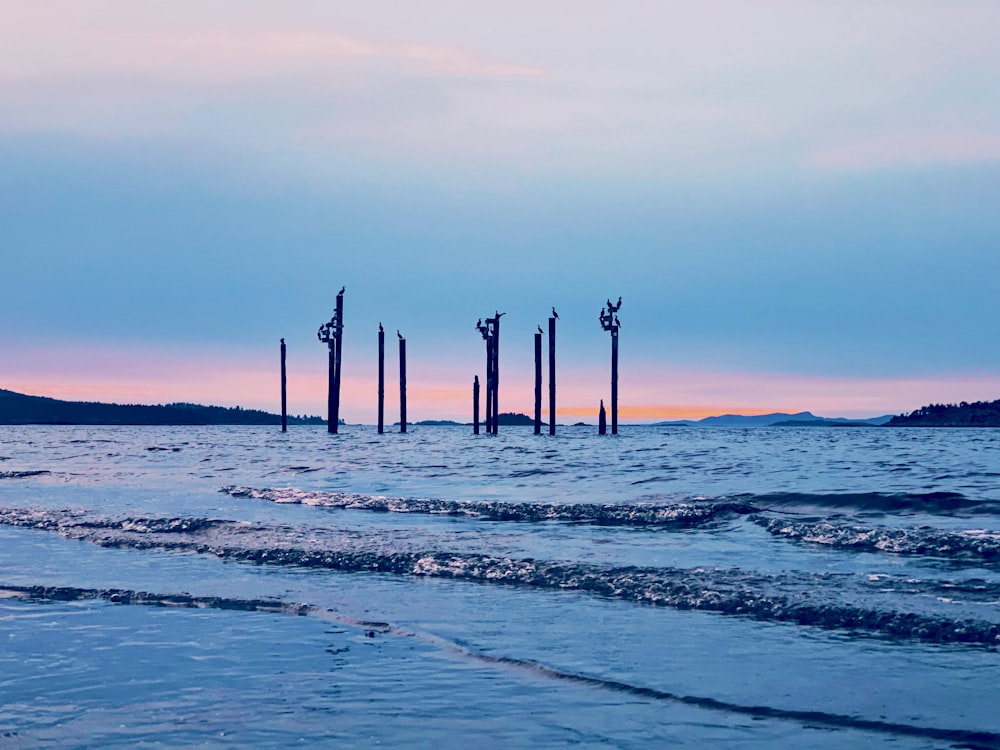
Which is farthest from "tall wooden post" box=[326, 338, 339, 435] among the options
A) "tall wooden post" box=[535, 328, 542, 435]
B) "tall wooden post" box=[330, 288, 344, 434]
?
"tall wooden post" box=[535, 328, 542, 435]

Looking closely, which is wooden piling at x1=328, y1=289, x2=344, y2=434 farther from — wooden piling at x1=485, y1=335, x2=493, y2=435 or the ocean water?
the ocean water

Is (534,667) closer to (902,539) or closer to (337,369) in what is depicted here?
(902,539)

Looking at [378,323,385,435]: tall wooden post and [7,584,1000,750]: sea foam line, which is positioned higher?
[378,323,385,435]: tall wooden post

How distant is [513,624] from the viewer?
27.2 feet

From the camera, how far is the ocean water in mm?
5590

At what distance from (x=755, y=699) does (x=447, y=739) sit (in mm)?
1844

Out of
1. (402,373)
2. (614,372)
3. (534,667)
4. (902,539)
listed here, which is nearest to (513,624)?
(534,667)

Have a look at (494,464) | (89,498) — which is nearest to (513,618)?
(89,498)

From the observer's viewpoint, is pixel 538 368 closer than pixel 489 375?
No

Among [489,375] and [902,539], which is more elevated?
[489,375]

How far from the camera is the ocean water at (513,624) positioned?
5590mm

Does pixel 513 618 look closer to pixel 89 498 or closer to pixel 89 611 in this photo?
pixel 89 611

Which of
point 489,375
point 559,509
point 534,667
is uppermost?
point 489,375

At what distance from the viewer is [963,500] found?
1717 cm
